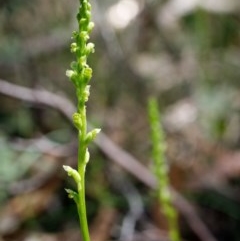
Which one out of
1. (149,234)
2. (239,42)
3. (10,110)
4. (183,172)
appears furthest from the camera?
(239,42)

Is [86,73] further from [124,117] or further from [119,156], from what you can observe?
[124,117]

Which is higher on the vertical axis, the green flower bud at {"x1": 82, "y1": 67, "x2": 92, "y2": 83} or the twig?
the twig

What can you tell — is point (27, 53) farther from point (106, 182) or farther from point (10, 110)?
point (106, 182)

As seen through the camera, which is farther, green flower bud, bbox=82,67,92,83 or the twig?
the twig

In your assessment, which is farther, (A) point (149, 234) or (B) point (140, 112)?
(B) point (140, 112)

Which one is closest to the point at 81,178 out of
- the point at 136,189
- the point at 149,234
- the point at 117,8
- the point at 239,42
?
the point at 149,234

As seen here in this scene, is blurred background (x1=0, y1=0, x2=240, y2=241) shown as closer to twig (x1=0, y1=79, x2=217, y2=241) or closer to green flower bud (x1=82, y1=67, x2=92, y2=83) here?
twig (x1=0, y1=79, x2=217, y2=241)

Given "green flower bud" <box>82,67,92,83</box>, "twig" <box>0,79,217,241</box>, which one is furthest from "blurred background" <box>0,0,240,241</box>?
"green flower bud" <box>82,67,92,83</box>
